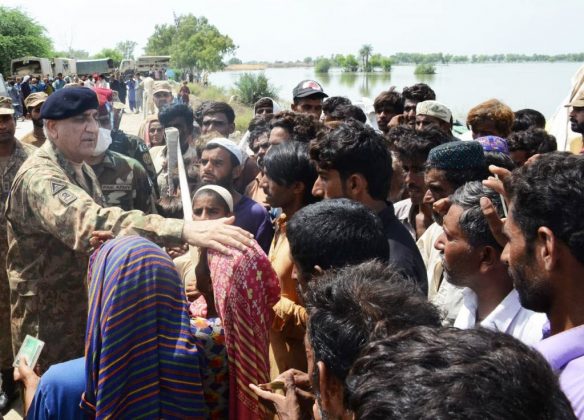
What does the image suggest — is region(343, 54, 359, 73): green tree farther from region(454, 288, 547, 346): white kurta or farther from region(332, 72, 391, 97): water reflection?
region(454, 288, 547, 346): white kurta

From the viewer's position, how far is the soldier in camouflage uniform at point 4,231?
4.25m

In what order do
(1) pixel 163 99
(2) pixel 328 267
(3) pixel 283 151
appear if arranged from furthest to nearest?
1. (1) pixel 163 99
2. (3) pixel 283 151
3. (2) pixel 328 267

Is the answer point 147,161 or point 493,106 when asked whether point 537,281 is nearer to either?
point 493,106

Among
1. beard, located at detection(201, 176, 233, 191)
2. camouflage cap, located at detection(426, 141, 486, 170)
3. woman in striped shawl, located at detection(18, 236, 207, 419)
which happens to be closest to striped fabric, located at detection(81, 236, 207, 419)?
woman in striped shawl, located at detection(18, 236, 207, 419)

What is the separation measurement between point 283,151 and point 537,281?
1.85 m

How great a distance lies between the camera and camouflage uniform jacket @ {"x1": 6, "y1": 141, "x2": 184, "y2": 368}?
2504 mm

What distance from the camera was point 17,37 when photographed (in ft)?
167

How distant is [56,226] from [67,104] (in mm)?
691

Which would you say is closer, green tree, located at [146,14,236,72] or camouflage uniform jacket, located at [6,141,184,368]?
camouflage uniform jacket, located at [6,141,184,368]

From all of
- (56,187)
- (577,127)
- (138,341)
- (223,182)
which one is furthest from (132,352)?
(577,127)

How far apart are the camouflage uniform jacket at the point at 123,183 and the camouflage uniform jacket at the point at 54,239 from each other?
44.0 inches

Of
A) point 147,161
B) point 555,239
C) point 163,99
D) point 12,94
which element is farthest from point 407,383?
point 12,94

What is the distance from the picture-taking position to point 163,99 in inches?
409

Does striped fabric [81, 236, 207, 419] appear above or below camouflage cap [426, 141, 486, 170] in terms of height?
below
